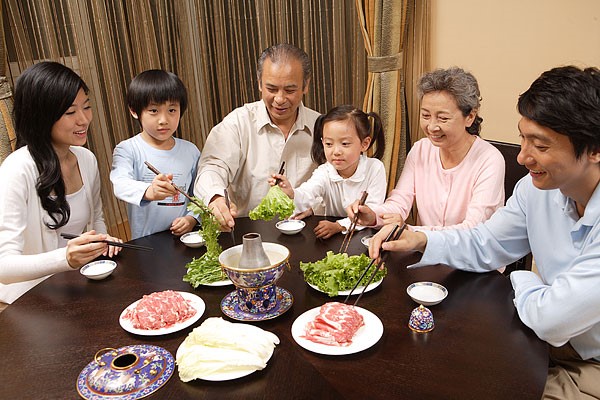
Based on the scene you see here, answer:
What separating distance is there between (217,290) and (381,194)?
131 centimetres

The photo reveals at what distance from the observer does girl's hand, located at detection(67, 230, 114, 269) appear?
6.04ft

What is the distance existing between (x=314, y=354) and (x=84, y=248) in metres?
1.06

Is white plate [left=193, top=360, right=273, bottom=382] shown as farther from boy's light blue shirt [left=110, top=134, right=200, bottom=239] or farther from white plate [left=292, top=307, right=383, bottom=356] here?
boy's light blue shirt [left=110, top=134, right=200, bottom=239]

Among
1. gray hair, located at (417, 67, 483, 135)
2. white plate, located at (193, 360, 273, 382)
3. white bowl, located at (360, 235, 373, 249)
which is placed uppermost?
gray hair, located at (417, 67, 483, 135)

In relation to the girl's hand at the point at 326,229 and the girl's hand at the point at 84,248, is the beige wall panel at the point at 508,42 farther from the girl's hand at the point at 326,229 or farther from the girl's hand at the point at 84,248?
the girl's hand at the point at 84,248

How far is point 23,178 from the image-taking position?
6.91ft

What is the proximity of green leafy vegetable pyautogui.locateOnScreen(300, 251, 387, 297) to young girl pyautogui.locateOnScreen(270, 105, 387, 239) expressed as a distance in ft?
2.49

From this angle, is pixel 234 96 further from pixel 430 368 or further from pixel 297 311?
pixel 430 368

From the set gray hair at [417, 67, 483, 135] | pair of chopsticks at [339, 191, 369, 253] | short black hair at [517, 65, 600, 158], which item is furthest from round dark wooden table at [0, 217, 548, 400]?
gray hair at [417, 67, 483, 135]

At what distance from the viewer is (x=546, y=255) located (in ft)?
5.45

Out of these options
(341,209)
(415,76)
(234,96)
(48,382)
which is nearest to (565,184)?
(341,209)

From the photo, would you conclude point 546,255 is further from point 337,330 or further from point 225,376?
point 225,376

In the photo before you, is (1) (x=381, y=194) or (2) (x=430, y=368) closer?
(2) (x=430, y=368)

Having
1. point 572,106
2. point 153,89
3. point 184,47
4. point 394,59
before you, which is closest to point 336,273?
point 572,106
